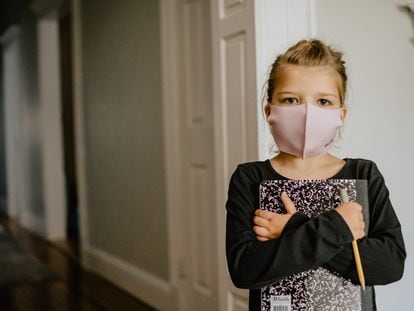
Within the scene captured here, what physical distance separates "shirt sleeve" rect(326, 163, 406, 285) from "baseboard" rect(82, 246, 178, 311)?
6.55 feet

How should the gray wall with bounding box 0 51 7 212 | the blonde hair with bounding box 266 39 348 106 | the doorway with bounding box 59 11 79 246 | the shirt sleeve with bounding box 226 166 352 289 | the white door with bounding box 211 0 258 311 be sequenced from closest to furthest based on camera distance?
the shirt sleeve with bounding box 226 166 352 289, the blonde hair with bounding box 266 39 348 106, the white door with bounding box 211 0 258 311, the doorway with bounding box 59 11 79 246, the gray wall with bounding box 0 51 7 212

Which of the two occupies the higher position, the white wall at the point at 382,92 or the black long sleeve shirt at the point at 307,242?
the white wall at the point at 382,92

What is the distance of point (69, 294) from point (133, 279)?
1.49ft

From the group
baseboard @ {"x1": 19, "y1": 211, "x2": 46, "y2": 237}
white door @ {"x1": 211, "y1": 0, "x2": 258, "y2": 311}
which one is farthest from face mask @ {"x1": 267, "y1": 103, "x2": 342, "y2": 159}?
baseboard @ {"x1": 19, "y1": 211, "x2": 46, "y2": 237}

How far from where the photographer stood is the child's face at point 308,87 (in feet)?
3.30

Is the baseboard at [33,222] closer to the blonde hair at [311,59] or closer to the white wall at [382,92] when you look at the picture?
the white wall at [382,92]

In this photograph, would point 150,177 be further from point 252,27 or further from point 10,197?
point 10,197

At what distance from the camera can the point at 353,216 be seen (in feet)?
3.07

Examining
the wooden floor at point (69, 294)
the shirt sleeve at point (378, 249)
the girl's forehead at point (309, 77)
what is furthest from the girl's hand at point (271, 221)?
the wooden floor at point (69, 294)

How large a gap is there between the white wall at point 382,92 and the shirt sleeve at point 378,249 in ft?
2.60

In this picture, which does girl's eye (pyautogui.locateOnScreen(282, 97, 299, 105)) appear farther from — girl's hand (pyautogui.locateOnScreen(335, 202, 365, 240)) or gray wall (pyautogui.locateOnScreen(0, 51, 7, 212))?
gray wall (pyautogui.locateOnScreen(0, 51, 7, 212))

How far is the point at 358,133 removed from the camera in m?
1.83

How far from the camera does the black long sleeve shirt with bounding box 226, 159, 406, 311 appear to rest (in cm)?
92

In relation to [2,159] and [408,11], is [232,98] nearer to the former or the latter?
[408,11]
